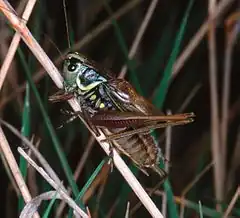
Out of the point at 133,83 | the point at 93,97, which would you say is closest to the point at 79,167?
the point at 93,97

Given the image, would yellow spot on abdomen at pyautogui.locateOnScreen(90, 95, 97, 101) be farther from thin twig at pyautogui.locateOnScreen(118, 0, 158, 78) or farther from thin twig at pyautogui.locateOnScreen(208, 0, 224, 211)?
thin twig at pyautogui.locateOnScreen(208, 0, 224, 211)

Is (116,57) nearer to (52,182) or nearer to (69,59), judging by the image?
(69,59)

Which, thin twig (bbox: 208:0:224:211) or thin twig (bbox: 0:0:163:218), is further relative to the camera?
thin twig (bbox: 208:0:224:211)

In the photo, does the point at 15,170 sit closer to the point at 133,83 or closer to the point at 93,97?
the point at 93,97

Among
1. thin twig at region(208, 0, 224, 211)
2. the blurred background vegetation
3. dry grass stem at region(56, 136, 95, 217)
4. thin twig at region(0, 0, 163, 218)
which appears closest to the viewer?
thin twig at region(0, 0, 163, 218)

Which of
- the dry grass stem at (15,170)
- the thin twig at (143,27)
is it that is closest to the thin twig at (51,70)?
the dry grass stem at (15,170)

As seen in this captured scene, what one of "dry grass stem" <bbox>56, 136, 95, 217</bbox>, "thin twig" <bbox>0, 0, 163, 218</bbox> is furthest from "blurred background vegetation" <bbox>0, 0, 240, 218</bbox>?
"thin twig" <bbox>0, 0, 163, 218</bbox>

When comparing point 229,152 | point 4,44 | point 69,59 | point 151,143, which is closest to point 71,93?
point 69,59

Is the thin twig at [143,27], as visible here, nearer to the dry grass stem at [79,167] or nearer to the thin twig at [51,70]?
the dry grass stem at [79,167]
